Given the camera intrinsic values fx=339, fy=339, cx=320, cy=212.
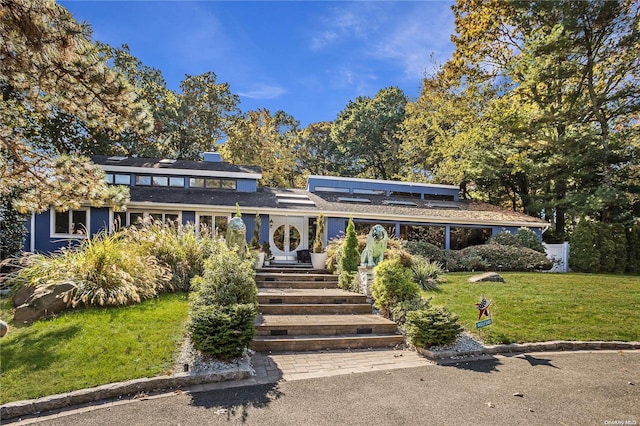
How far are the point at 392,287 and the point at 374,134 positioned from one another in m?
23.2

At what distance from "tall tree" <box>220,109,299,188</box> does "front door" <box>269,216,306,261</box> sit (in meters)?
11.2

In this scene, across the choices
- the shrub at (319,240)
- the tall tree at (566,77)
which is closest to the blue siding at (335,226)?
the shrub at (319,240)

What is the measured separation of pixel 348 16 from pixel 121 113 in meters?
7.36

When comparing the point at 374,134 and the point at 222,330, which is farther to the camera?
the point at 374,134

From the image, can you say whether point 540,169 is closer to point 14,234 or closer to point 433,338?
point 433,338

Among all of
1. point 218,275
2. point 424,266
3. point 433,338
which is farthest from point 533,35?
point 218,275

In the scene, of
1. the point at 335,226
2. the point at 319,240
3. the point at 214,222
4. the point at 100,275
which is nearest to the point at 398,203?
the point at 335,226

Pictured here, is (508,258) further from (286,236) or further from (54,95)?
(54,95)

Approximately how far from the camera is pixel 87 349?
498 cm

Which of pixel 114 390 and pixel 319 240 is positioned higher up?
pixel 319 240

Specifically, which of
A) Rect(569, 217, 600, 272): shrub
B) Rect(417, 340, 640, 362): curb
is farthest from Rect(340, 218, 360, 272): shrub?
Rect(569, 217, 600, 272): shrub

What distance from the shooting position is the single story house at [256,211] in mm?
13844

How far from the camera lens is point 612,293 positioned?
31.8 ft

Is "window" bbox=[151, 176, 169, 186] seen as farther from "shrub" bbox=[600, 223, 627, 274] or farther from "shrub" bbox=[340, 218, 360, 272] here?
"shrub" bbox=[600, 223, 627, 274]
